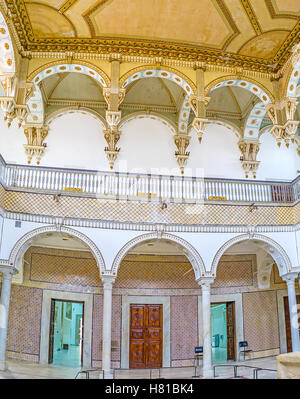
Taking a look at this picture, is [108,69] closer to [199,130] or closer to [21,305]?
[199,130]

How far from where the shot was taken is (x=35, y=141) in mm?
13383

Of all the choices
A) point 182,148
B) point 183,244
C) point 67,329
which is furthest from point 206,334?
point 67,329

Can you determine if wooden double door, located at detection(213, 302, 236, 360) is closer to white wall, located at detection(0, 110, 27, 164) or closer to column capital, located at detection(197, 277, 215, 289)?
column capital, located at detection(197, 277, 215, 289)

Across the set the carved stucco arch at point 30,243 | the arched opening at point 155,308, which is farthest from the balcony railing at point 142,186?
the arched opening at point 155,308

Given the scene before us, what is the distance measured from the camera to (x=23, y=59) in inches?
444

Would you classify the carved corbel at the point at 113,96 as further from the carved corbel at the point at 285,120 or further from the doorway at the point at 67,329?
the doorway at the point at 67,329

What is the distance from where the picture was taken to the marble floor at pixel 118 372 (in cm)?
909

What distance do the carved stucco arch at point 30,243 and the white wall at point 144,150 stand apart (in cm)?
381

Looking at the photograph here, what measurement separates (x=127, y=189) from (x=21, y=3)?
512 centimetres

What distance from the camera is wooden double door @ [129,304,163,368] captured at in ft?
39.7

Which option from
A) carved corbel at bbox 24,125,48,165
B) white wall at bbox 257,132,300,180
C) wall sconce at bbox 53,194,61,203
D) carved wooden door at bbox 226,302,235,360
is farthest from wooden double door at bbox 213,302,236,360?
carved corbel at bbox 24,125,48,165

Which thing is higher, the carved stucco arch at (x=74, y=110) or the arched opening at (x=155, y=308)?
the carved stucco arch at (x=74, y=110)

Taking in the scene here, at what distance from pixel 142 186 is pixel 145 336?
15.1 ft
